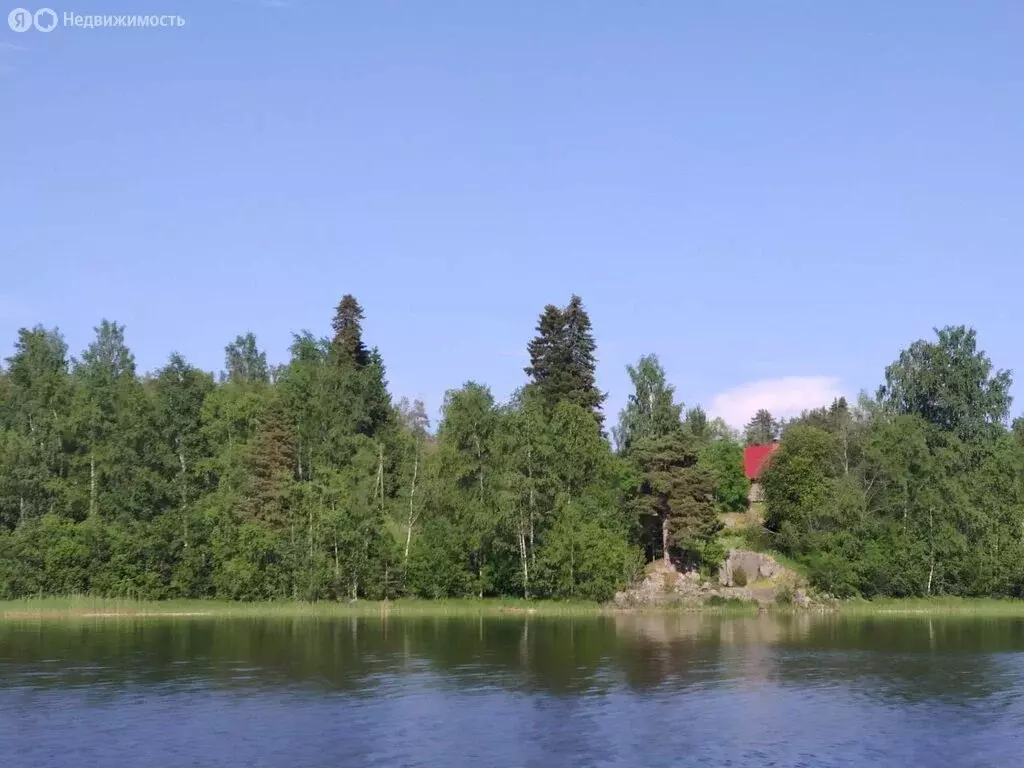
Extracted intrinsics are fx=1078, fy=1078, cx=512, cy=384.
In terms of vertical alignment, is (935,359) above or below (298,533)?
above

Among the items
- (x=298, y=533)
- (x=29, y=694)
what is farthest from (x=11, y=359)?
(x=29, y=694)

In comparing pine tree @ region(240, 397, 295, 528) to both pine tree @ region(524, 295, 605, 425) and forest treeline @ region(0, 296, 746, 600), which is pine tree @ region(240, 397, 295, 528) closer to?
forest treeline @ region(0, 296, 746, 600)

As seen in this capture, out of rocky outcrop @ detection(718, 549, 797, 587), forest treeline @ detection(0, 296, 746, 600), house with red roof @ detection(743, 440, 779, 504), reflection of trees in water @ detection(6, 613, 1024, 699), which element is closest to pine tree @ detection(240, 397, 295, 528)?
forest treeline @ detection(0, 296, 746, 600)

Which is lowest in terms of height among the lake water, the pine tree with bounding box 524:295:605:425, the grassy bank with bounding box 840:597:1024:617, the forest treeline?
the lake water

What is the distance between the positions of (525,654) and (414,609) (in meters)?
38.7

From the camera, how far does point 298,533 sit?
107812 millimetres

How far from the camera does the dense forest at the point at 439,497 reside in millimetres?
105375

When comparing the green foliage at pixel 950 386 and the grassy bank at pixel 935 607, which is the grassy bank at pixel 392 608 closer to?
the grassy bank at pixel 935 607

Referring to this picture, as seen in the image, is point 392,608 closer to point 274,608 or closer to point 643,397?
point 274,608

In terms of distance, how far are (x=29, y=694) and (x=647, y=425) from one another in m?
87.1

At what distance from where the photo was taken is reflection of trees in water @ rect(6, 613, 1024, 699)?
52.1 metres

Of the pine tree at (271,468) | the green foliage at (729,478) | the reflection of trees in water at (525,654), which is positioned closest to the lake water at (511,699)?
the reflection of trees in water at (525,654)

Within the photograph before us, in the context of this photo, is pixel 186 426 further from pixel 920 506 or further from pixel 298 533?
pixel 920 506

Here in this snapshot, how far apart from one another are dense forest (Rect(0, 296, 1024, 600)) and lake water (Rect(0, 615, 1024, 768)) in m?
27.3
